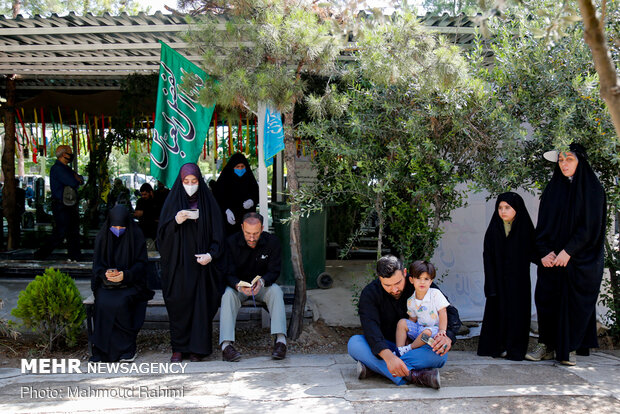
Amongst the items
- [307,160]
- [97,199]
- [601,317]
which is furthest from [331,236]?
[601,317]

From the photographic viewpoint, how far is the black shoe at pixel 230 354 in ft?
14.3

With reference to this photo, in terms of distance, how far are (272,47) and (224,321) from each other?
2.20 metres

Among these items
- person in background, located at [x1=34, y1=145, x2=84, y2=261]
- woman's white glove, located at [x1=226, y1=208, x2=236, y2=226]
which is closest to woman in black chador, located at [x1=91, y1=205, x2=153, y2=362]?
woman's white glove, located at [x1=226, y1=208, x2=236, y2=226]

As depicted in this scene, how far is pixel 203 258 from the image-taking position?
4.47m

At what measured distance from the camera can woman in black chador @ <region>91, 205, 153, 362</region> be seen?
4438 millimetres

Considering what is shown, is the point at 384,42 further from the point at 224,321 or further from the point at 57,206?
the point at 57,206

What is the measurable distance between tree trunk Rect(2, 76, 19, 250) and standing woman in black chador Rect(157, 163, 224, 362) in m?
4.77

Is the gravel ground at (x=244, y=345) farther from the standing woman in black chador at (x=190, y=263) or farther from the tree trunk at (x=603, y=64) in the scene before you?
the tree trunk at (x=603, y=64)

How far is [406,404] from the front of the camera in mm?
3393

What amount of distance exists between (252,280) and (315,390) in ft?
4.22

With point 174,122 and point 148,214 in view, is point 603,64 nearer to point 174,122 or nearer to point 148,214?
point 174,122

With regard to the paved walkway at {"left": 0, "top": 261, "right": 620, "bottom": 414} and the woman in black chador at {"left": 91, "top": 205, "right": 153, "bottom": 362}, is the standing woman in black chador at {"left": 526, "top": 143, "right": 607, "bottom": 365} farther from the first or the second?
the woman in black chador at {"left": 91, "top": 205, "right": 153, "bottom": 362}

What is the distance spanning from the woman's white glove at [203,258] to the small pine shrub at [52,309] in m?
1.17

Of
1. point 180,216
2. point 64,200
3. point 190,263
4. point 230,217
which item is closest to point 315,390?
point 190,263
